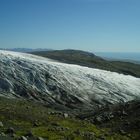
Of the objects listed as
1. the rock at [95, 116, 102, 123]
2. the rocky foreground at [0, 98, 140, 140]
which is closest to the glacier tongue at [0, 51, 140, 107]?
the rocky foreground at [0, 98, 140, 140]

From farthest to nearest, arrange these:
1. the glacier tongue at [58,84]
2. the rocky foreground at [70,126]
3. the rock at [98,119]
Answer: the glacier tongue at [58,84], the rock at [98,119], the rocky foreground at [70,126]

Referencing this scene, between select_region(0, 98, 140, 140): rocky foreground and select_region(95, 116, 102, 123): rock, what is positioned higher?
select_region(0, 98, 140, 140): rocky foreground

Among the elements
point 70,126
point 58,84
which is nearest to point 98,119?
point 70,126

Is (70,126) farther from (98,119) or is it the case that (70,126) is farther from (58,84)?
(58,84)

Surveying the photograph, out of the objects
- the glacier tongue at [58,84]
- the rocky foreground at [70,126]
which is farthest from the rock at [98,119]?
the glacier tongue at [58,84]

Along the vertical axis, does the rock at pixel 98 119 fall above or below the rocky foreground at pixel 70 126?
Answer: below

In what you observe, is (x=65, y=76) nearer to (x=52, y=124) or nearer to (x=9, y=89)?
(x=9, y=89)

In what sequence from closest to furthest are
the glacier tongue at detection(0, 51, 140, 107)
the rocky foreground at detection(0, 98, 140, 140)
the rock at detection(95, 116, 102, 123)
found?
the rocky foreground at detection(0, 98, 140, 140)
the rock at detection(95, 116, 102, 123)
the glacier tongue at detection(0, 51, 140, 107)

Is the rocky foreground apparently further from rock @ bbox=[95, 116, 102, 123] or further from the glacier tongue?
the glacier tongue

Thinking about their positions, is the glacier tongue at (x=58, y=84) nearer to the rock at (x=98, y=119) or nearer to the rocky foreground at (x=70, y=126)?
the rocky foreground at (x=70, y=126)
